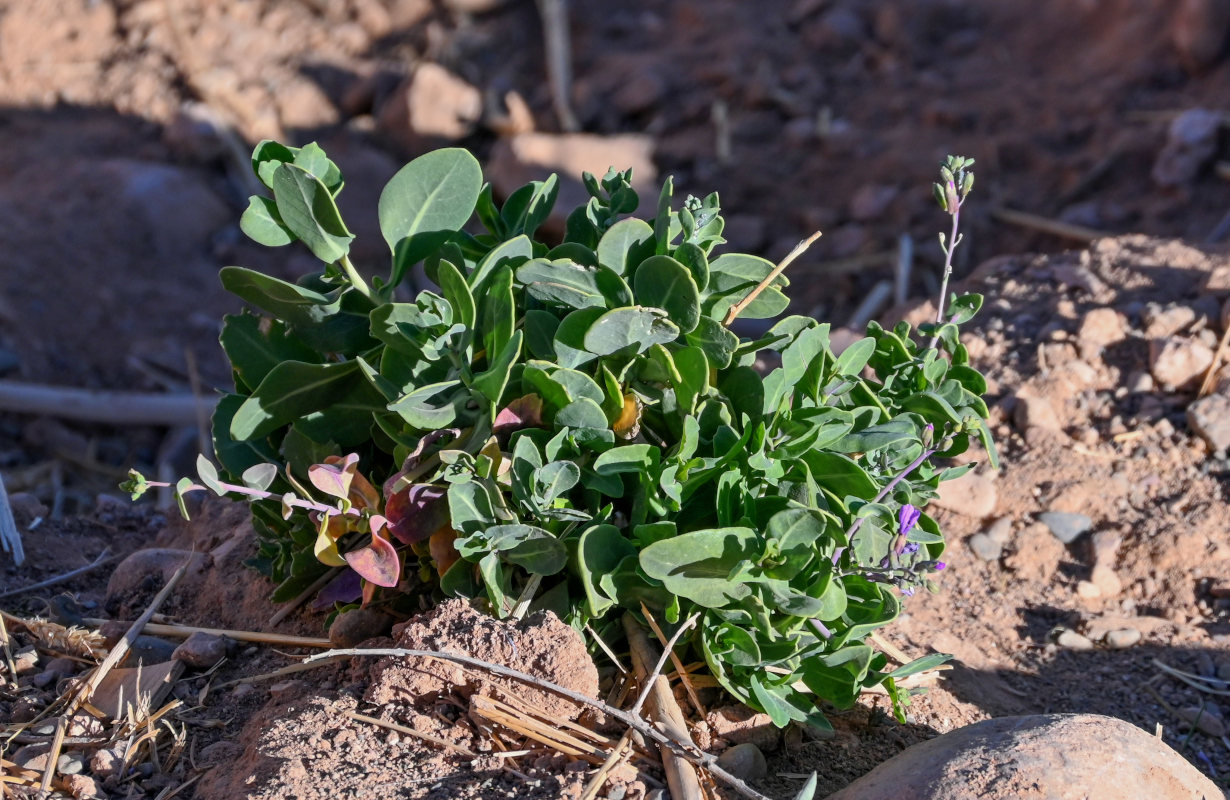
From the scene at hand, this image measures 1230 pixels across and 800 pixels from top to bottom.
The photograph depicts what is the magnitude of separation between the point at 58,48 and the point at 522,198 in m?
6.61

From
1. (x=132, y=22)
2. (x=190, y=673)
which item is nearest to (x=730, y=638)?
(x=190, y=673)

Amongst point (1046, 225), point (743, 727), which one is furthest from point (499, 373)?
point (1046, 225)

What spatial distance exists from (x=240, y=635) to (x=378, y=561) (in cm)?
46

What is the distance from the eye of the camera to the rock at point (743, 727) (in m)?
1.96

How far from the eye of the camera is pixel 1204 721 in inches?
89.7

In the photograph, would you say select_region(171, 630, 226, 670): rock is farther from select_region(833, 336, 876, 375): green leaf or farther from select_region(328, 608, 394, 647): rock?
select_region(833, 336, 876, 375): green leaf

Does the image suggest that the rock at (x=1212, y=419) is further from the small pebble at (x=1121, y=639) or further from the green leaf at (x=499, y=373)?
the green leaf at (x=499, y=373)

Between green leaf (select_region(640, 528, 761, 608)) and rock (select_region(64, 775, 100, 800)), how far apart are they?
0.93 meters

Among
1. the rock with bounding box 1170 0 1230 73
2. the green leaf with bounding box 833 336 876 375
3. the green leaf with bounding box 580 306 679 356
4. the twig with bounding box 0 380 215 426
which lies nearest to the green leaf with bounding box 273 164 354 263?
the green leaf with bounding box 580 306 679 356

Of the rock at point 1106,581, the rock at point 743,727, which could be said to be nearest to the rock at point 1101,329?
the rock at point 1106,581

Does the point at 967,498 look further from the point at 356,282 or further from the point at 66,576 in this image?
the point at 66,576

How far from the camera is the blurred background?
563cm

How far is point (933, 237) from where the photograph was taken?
5.75m

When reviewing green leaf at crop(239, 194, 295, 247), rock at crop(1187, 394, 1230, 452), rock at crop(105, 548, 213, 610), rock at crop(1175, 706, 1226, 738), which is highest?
green leaf at crop(239, 194, 295, 247)
